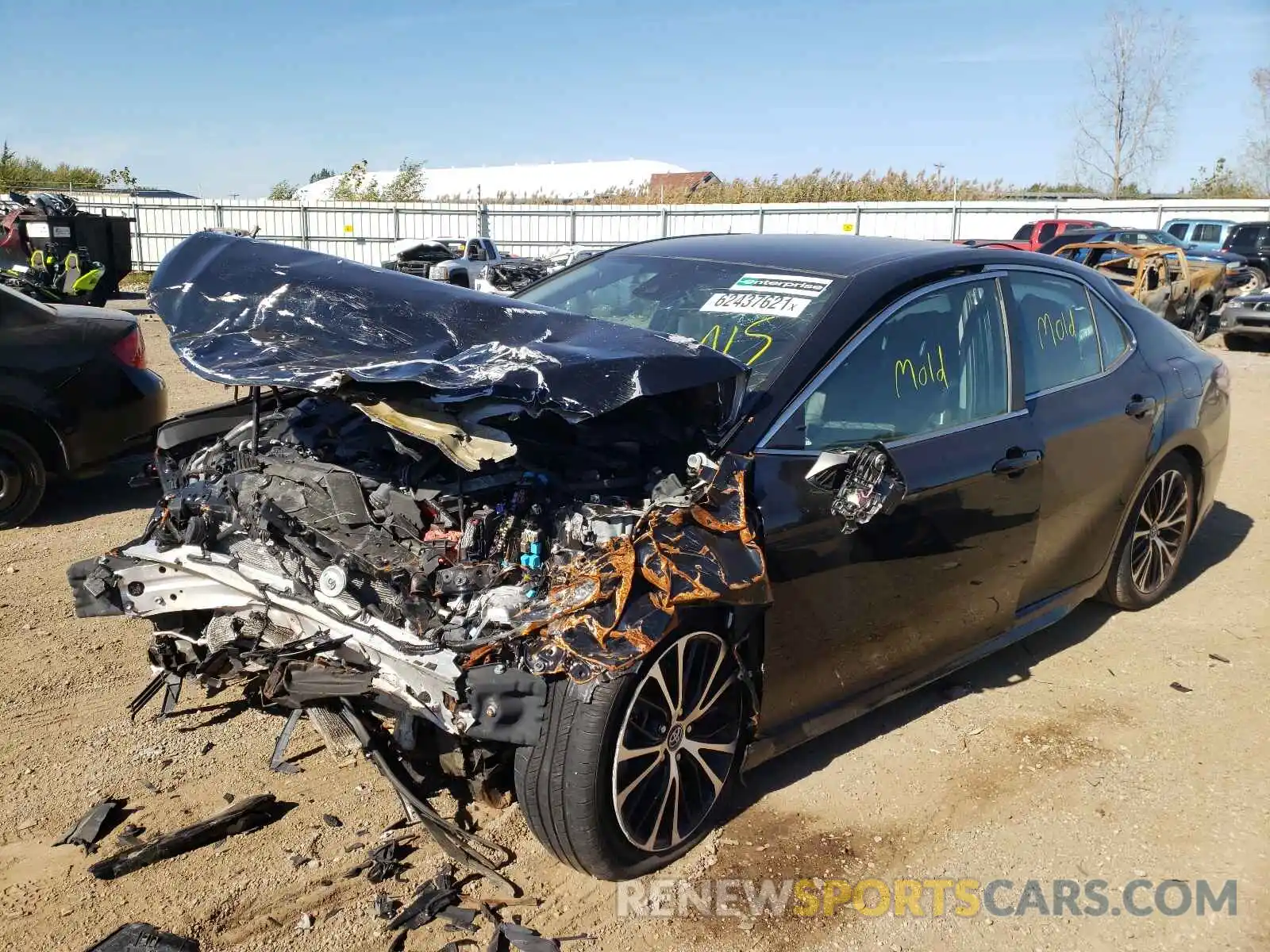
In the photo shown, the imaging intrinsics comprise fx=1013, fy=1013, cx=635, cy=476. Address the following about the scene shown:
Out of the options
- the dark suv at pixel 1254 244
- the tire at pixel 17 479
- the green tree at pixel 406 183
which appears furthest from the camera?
the green tree at pixel 406 183

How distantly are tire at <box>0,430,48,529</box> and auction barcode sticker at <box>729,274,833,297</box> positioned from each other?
4537 millimetres

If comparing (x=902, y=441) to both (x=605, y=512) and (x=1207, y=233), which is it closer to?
(x=605, y=512)

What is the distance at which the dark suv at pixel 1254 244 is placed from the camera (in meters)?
22.0

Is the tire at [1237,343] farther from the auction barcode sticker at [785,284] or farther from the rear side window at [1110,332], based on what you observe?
the auction barcode sticker at [785,284]

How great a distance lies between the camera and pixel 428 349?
308 cm

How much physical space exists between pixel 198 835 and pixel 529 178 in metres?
56.9

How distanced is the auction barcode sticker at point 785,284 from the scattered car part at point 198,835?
244 cm

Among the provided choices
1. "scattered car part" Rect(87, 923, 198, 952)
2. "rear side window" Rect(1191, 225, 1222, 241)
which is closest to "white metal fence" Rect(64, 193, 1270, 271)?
"rear side window" Rect(1191, 225, 1222, 241)

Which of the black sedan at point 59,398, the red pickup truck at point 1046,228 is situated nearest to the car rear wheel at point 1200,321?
the red pickup truck at point 1046,228

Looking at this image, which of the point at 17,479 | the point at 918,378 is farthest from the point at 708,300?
the point at 17,479

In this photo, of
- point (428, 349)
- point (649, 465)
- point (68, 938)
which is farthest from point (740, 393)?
point (68, 938)

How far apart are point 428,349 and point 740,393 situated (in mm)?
959

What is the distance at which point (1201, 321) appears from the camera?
676 inches

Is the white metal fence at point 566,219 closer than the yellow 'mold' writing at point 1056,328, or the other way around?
the yellow 'mold' writing at point 1056,328
